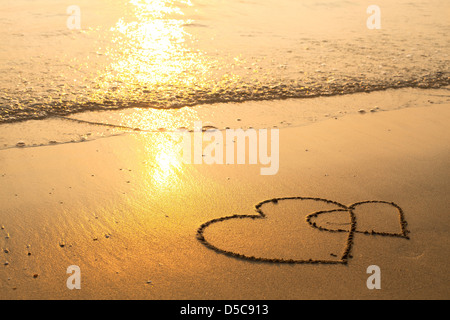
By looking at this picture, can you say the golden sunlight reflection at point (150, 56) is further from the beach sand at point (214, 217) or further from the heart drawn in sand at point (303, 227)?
the heart drawn in sand at point (303, 227)

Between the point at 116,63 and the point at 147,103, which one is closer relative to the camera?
the point at 147,103

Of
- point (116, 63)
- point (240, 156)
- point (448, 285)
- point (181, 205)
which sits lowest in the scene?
point (448, 285)

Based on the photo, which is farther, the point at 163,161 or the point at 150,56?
the point at 150,56

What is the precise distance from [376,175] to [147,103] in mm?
2966

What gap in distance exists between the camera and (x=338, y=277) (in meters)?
2.70

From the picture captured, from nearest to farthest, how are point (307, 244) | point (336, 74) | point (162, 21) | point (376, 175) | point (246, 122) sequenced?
point (307, 244) → point (376, 175) → point (246, 122) → point (336, 74) → point (162, 21)

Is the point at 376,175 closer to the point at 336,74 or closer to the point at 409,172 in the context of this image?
the point at 409,172

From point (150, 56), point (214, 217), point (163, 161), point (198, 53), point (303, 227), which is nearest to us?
point (303, 227)

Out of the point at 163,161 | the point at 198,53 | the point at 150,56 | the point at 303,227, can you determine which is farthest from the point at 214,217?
the point at 198,53

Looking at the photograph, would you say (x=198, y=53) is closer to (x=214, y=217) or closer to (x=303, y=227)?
(x=214, y=217)

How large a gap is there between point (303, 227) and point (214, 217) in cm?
58

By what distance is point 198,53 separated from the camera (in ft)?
26.6

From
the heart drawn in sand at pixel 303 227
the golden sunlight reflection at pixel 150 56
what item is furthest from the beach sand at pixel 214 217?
the golden sunlight reflection at pixel 150 56

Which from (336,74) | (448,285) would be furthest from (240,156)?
(336,74)
